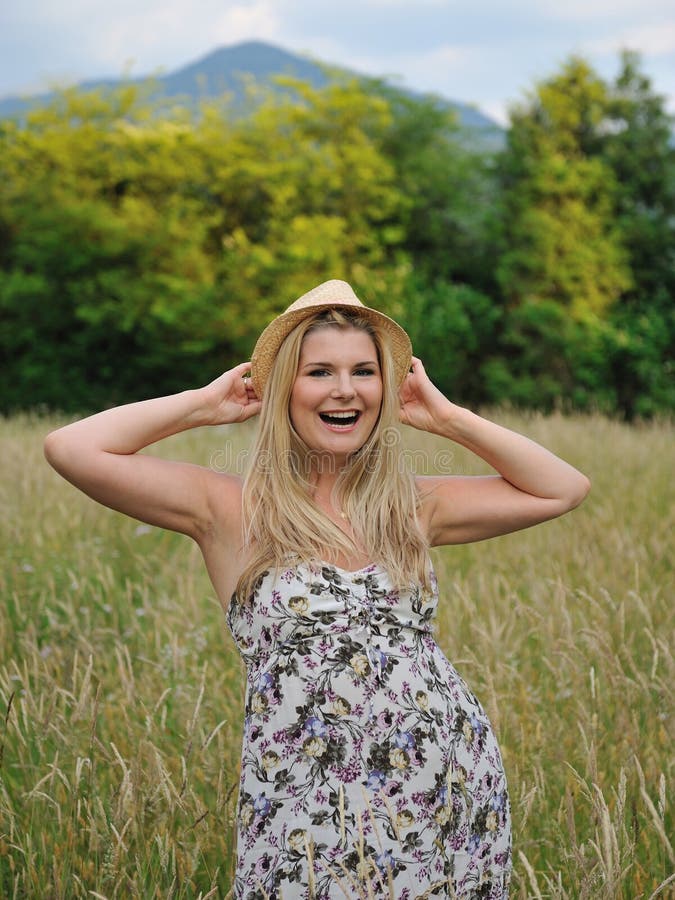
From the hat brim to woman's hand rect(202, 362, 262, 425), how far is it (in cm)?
4

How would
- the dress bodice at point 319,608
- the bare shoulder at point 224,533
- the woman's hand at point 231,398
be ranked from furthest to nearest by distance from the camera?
the woman's hand at point 231,398
the bare shoulder at point 224,533
the dress bodice at point 319,608

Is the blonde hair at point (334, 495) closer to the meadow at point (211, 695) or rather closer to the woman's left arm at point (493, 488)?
the woman's left arm at point (493, 488)

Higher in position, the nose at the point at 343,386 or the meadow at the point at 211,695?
the nose at the point at 343,386

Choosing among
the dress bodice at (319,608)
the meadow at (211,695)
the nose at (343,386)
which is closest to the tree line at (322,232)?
the meadow at (211,695)

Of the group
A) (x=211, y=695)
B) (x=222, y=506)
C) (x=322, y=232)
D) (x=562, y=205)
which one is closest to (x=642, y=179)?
(x=562, y=205)

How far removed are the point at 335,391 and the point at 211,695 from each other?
143 centimetres

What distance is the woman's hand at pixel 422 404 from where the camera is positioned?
2201 millimetres

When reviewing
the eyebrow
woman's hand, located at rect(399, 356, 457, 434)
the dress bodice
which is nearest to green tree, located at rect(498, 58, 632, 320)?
woman's hand, located at rect(399, 356, 457, 434)

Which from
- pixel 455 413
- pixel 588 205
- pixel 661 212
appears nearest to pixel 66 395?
pixel 588 205

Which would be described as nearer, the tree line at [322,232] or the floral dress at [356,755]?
the floral dress at [356,755]

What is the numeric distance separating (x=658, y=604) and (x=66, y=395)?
1146cm

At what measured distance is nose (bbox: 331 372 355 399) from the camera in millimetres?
2029

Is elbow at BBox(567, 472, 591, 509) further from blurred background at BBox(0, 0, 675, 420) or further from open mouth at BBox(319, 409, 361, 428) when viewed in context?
blurred background at BBox(0, 0, 675, 420)

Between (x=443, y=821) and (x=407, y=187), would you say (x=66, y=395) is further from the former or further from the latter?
(x=443, y=821)
